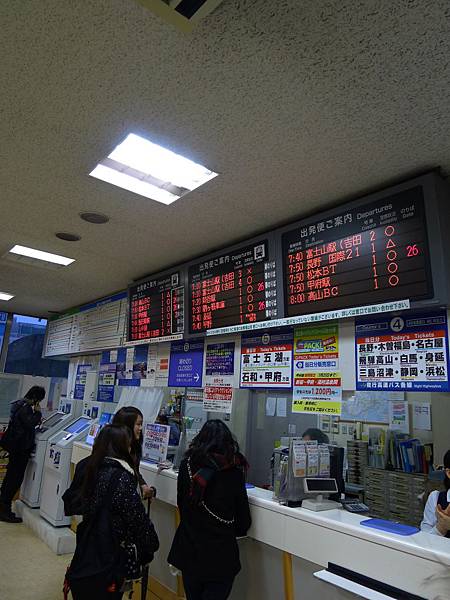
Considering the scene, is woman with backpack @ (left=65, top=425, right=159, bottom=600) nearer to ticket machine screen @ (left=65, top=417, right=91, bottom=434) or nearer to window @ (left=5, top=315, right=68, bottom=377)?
ticket machine screen @ (left=65, top=417, right=91, bottom=434)

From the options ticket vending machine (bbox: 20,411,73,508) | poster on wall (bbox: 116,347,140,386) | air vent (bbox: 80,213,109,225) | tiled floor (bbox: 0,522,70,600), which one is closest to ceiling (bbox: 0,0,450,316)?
air vent (bbox: 80,213,109,225)

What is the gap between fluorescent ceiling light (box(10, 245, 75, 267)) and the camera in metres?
3.57

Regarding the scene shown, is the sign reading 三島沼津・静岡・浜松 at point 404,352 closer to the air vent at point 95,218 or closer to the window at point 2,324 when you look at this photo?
the air vent at point 95,218

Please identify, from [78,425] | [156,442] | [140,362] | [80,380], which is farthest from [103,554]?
[80,380]

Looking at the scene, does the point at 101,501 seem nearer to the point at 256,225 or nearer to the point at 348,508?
the point at 348,508

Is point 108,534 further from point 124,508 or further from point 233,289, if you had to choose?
point 233,289

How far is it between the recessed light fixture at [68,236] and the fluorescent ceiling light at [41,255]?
48cm

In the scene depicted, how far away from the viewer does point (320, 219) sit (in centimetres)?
245

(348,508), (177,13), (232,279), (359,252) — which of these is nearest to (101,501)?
(348,508)

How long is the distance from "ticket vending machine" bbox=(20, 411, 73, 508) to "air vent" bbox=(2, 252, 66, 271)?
1.95 m

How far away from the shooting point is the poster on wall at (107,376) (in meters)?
4.79

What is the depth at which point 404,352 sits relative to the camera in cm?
216

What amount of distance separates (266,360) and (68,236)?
1.75 m

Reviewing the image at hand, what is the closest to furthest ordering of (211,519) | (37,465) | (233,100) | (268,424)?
1. (233,100)
2. (211,519)
3. (37,465)
4. (268,424)
